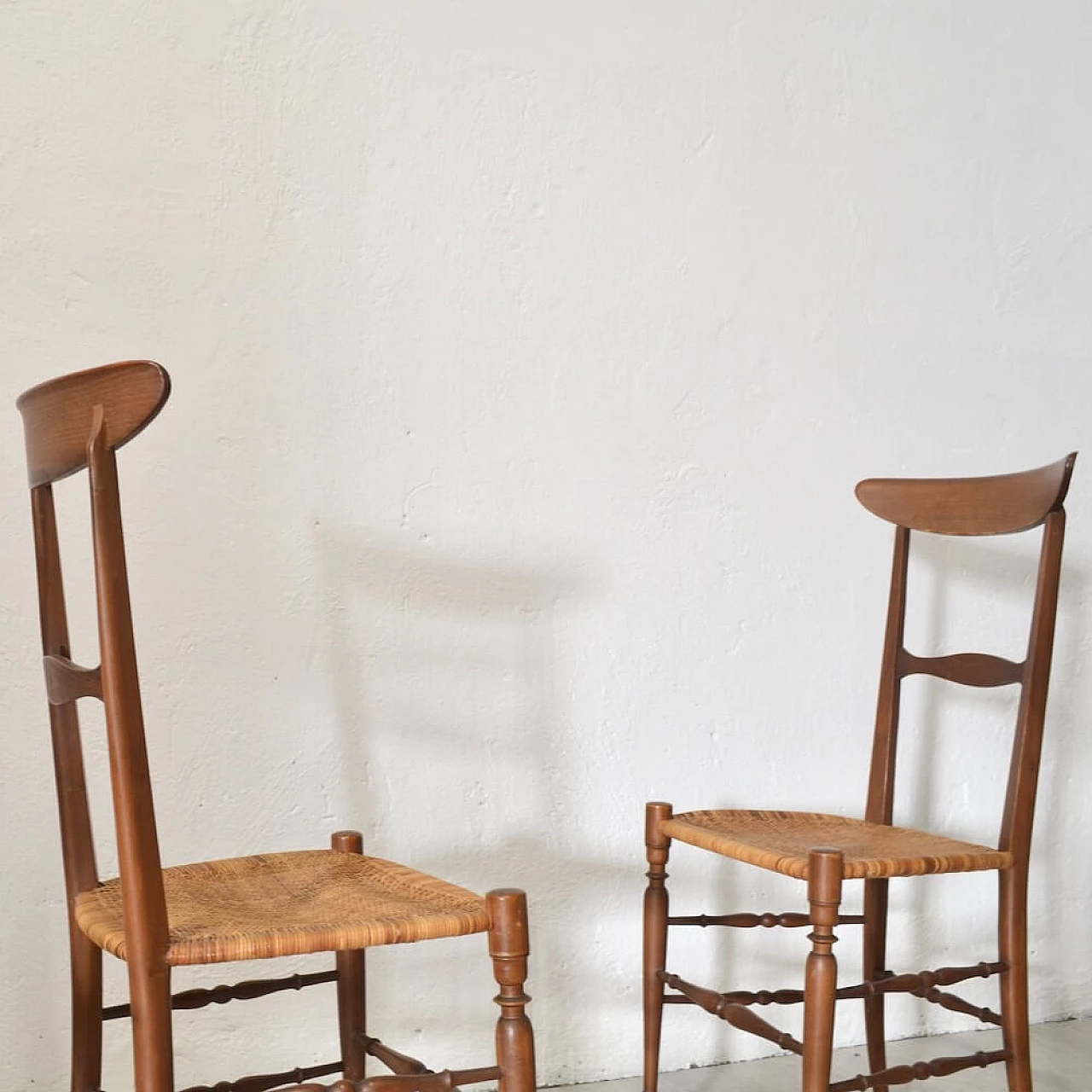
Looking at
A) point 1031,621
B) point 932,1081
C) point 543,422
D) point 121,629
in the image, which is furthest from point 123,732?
point 932,1081

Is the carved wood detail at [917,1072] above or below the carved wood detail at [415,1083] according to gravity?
below

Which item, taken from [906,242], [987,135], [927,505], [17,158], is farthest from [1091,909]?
[17,158]

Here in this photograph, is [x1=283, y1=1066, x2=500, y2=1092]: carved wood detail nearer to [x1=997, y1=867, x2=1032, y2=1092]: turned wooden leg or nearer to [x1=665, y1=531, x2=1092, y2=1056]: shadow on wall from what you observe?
[x1=997, y1=867, x2=1032, y2=1092]: turned wooden leg

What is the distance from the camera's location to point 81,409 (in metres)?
1.17

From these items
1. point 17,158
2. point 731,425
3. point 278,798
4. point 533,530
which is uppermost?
point 17,158

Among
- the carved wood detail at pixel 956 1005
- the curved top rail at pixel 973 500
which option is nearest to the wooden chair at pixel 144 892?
the carved wood detail at pixel 956 1005

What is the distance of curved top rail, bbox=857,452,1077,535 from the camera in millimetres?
1665

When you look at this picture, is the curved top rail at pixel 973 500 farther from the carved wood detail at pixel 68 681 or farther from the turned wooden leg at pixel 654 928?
the carved wood detail at pixel 68 681

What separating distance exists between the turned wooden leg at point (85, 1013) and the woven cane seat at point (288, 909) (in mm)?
66

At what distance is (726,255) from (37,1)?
44.0 inches

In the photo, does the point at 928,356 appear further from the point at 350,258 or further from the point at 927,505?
the point at 350,258

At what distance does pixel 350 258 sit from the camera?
1.98 meters

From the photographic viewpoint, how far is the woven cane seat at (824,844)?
4.99ft

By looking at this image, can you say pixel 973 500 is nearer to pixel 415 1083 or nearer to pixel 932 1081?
pixel 932 1081
